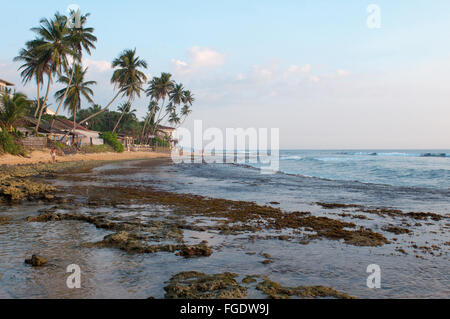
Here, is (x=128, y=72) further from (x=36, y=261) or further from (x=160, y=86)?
(x=36, y=261)

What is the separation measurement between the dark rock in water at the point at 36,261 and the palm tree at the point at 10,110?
85.6ft

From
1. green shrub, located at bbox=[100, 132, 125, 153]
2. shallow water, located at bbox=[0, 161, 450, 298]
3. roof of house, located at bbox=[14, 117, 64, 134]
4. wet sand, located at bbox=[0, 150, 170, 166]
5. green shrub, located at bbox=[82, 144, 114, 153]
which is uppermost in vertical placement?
roof of house, located at bbox=[14, 117, 64, 134]

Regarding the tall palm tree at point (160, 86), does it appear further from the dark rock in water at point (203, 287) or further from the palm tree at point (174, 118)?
the dark rock in water at point (203, 287)

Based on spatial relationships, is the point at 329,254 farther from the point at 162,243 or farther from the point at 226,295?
the point at 162,243

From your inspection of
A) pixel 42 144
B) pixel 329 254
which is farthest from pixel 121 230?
pixel 42 144

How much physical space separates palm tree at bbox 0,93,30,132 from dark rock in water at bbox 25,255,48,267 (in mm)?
26082

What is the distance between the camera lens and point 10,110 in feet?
84.9

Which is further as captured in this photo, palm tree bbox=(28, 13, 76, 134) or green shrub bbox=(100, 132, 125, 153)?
green shrub bbox=(100, 132, 125, 153)

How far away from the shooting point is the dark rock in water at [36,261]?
4.55 metres

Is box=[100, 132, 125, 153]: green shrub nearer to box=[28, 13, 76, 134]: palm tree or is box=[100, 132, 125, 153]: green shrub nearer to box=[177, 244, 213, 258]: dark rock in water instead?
box=[28, 13, 76, 134]: palm tree

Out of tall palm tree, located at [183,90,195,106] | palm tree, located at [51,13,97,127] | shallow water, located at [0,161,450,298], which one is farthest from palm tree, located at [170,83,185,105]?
shallow water, located at [0,161,450,298]

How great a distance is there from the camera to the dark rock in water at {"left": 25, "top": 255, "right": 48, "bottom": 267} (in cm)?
455
